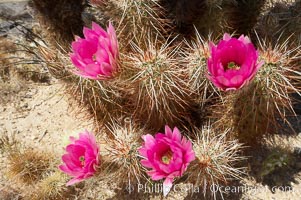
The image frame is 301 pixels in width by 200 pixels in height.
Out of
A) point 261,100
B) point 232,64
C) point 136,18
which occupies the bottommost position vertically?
point 261,100

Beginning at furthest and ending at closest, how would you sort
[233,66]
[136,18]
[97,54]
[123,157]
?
[136,18], [123,157], [97,54], [233,66]

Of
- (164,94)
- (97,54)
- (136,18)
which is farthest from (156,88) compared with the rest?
(136,18)

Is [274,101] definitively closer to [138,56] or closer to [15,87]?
[138,56]

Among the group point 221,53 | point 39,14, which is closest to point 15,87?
point 39,14

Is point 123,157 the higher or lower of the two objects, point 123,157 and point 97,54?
the lower

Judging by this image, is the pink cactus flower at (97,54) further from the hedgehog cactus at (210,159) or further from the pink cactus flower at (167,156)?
the hedgehog cactus at (210,159)

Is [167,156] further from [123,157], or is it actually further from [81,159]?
[81,159]

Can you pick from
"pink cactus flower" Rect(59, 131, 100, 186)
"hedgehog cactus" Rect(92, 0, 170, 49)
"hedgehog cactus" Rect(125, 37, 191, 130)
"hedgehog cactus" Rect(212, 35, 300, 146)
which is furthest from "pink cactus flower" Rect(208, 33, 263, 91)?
"pink cactus flower" Rect(59, 131, 100, 186)

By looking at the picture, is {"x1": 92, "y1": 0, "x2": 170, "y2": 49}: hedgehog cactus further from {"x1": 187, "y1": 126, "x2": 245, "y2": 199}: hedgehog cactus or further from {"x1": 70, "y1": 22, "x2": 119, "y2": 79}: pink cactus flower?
{"x1": 187, "y1": 126, "x2": 245, "y2": 199}: hedgehog cactus
